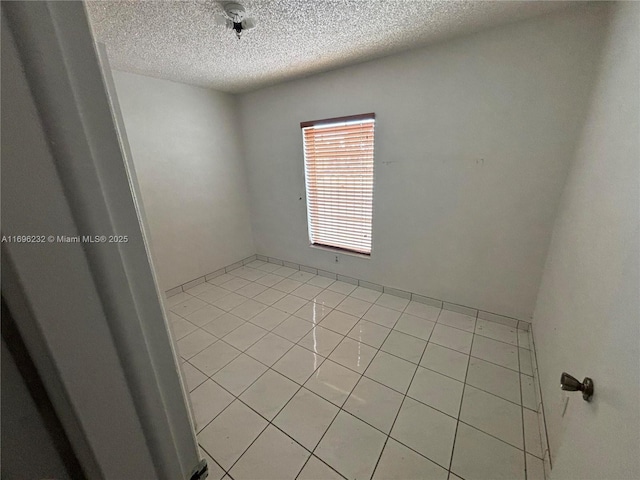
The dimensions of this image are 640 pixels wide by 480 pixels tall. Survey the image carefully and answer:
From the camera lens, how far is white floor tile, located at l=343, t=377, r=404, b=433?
1515 millimetres

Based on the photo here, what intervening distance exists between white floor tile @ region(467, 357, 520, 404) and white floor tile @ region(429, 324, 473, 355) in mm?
156

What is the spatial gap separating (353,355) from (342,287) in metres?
1.13

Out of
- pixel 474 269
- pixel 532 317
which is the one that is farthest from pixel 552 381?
pixel 474 269

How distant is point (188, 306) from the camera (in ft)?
9.23

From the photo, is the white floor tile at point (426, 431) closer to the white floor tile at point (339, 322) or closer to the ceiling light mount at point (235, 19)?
the white floor tile at point (339, 322)

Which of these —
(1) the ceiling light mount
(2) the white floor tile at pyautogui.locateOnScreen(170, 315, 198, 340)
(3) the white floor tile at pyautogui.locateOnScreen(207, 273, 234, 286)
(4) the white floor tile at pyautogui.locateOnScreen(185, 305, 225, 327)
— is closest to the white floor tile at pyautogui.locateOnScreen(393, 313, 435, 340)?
(4) the white floor tile at pyautogui.locateOnScreen(185, 305, 225, 327)

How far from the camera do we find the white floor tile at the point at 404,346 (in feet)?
6.52

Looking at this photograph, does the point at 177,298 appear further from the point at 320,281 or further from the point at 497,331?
the point at 497,331

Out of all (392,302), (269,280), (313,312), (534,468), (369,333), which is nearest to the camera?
(534,468)

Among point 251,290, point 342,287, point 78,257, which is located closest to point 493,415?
point 342,287

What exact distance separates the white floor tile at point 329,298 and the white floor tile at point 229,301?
0.87 meters

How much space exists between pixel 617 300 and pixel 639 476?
0.50 meters

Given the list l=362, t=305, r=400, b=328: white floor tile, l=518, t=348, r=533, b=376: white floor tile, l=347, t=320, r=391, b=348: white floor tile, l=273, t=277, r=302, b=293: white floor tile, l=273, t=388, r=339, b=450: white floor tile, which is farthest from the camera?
l=273, t=277, r=302, b=293: white floor tile

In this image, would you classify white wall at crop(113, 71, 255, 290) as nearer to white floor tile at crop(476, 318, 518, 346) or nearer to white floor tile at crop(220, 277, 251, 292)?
white floor tile at crop(220, 277, 251, 292)
